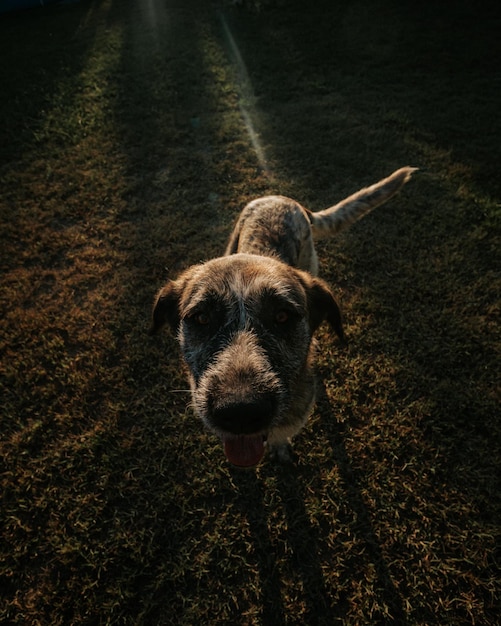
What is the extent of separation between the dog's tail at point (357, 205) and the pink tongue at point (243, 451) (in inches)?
133

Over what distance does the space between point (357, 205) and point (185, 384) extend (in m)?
3.61

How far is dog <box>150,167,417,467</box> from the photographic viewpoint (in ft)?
6.91

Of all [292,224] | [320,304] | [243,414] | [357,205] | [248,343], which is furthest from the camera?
[357,205]

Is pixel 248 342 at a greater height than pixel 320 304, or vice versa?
pixel 248 342

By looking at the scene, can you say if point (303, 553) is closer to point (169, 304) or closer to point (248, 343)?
point (248, 343)

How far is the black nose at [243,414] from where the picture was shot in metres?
1.99

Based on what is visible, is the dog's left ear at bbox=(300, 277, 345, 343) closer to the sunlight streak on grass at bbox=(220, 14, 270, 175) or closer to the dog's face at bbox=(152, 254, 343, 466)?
the dog's face at bbox=(152, 254, 343, 466)

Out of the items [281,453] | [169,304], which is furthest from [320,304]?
[281,453]

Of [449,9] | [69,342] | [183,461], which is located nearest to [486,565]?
[183,461]

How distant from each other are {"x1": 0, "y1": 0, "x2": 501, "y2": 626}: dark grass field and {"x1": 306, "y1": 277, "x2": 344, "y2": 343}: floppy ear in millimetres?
1235

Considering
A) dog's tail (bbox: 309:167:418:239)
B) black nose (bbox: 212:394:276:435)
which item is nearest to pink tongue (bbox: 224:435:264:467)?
black nose (bbox: 212:394:276:435)

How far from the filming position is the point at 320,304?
10.4 feet

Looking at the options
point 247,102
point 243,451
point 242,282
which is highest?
point 247,102

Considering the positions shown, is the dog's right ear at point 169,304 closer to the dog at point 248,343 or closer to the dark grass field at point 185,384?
the dog at point 248,343
